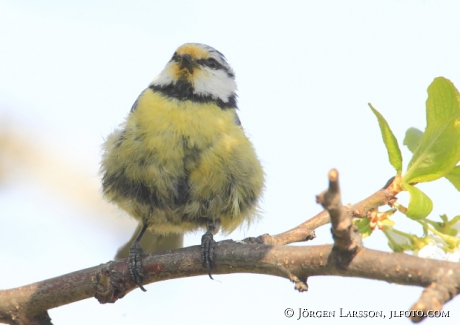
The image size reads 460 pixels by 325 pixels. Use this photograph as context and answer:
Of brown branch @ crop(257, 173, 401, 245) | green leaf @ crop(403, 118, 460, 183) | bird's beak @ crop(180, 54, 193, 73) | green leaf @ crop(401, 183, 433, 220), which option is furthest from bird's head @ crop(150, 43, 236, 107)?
green leaf @ crop(401, 183, 433, 220)

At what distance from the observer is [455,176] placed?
2.61m

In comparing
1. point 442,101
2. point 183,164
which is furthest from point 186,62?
point 442,101

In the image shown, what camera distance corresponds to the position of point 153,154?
11.9 ft

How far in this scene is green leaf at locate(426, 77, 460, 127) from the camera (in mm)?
2406

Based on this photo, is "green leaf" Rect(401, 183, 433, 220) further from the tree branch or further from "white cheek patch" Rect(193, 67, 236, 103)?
"white cheek patch" Rect(193, 67, 236, 103)

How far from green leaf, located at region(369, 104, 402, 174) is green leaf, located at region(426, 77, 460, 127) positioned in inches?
6.1

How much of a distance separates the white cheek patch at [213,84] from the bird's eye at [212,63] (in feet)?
0.17

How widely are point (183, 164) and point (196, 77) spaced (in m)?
0.78

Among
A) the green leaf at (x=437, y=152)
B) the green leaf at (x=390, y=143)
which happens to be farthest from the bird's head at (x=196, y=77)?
the green leaf at (x=437, y=152)

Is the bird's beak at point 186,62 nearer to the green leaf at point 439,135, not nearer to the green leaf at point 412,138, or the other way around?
the green leaf at point 412,138

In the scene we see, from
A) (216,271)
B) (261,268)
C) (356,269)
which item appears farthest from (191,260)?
(356,269)

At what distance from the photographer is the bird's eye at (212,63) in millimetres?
4379

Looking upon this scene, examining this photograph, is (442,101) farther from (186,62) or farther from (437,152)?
(186,62)

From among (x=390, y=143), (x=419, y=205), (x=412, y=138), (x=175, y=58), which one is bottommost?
(x=419, y=205)
